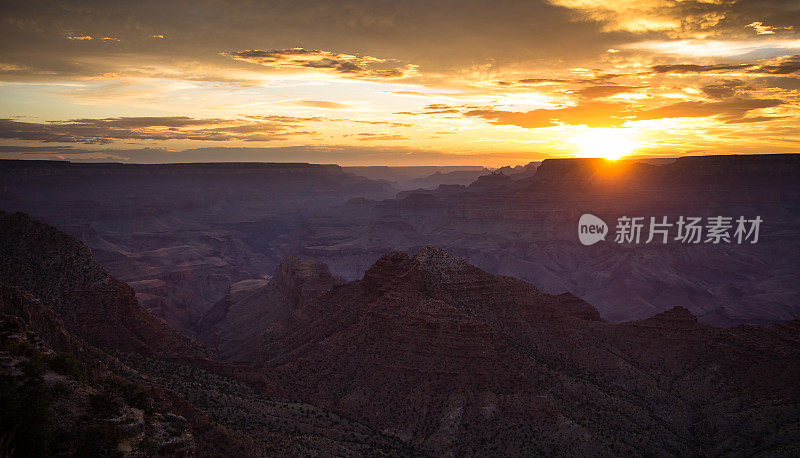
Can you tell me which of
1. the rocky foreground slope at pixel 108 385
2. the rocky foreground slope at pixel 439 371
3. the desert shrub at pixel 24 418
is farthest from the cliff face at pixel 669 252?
the desert shrub at pixel 24 418

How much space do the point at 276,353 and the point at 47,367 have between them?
4061cm

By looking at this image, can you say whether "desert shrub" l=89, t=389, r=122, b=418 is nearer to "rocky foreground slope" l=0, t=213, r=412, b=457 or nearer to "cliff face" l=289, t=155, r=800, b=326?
"rocky foreground slope" l=0, t=213, r=412, b=457

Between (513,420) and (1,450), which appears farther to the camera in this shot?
(513,420)

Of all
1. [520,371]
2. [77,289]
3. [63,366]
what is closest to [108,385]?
[63,366]

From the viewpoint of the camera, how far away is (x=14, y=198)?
187750 millimetres

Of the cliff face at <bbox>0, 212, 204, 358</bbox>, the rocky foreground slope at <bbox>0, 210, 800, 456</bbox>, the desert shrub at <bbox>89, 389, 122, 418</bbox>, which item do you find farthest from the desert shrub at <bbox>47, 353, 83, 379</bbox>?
the cliff face at <bbox>0, 212, 204, 358</bbox>

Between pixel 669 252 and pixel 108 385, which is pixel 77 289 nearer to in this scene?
pixel 108 385

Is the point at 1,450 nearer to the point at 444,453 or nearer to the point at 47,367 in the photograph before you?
the point at 47,367

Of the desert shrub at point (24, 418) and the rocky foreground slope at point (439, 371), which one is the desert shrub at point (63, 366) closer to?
the rocky foreground slope at point (439, 371)

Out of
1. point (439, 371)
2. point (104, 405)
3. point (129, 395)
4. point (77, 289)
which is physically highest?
point (104, 405)

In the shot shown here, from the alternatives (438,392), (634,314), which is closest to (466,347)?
(438,392)

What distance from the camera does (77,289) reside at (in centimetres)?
5234

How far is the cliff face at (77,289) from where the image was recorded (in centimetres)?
4944

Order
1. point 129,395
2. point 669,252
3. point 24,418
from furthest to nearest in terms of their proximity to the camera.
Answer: point 669,252 → point 129,395 → point 24,418
